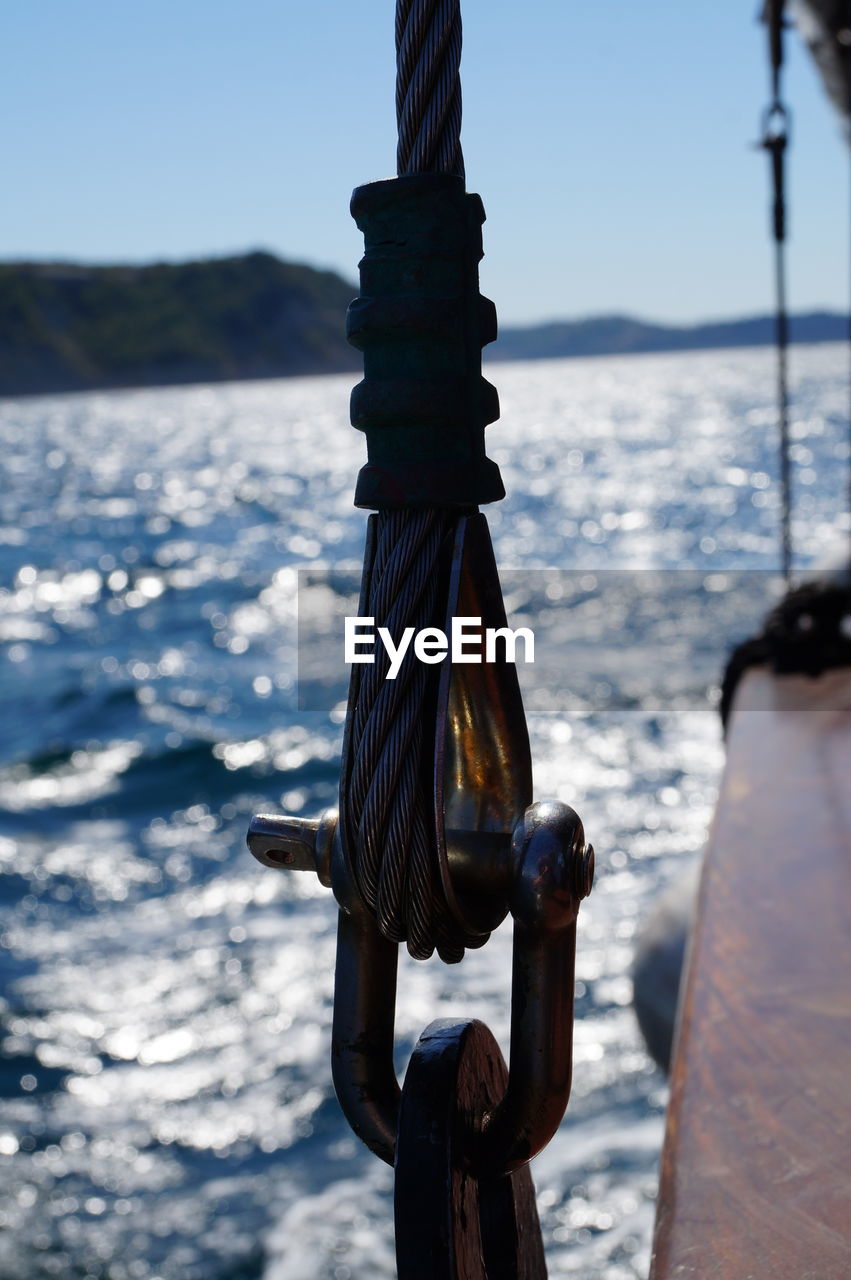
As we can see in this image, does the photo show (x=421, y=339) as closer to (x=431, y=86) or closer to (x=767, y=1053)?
(x=431, y=86)

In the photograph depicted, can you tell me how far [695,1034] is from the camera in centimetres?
138

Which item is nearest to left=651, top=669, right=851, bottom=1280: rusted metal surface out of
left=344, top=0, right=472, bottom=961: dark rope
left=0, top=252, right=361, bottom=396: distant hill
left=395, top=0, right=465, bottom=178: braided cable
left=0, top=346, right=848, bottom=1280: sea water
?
left=344, top=0, right=472, bottom=961: dark rope

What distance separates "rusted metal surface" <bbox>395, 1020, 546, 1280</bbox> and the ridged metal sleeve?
30cm

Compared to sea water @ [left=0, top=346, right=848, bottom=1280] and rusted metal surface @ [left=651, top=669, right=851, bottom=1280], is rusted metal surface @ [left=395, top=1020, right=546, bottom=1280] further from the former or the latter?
sea water @ [left=0, top=346, right=848, bottom=1280]

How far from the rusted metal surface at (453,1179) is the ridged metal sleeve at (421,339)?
295mm

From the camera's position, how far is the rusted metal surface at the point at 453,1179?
2.13 feet

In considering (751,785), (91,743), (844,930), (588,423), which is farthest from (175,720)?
(588,423)

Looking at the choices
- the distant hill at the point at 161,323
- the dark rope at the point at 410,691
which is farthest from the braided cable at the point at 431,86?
the distant hill at the point at 161,323

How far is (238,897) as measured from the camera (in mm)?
5875

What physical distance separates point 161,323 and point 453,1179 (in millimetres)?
107497

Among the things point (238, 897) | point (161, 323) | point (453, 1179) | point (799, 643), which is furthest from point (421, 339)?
point (161, 323)

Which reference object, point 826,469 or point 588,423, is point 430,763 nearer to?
point 826,469

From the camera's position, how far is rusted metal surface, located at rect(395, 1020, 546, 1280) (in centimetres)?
65

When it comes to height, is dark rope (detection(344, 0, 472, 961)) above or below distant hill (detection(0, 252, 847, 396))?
below
